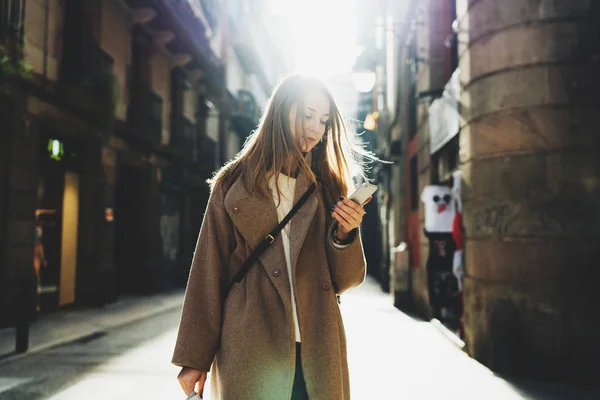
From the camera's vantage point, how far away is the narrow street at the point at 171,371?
5289mm

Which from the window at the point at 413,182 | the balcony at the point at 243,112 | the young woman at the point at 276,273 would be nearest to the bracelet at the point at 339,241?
the young woman at the point at 276,273

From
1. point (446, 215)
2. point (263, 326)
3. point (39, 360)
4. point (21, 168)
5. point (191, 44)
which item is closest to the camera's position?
point (263, 326)

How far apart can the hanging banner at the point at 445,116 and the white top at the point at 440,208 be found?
0.80 meters

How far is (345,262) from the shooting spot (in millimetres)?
1902

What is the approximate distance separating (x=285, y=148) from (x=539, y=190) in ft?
16.6

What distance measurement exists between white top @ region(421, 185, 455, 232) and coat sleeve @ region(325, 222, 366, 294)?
7.80m

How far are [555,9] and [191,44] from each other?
15.1 meters

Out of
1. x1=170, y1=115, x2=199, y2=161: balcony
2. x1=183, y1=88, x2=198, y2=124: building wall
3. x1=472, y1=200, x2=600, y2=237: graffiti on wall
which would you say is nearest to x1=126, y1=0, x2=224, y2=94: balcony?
x1=183, y1=88, x2=198, y2=124: building wall

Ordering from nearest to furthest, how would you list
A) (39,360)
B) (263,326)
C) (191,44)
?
(263,326)
(39,360)
(191,44)

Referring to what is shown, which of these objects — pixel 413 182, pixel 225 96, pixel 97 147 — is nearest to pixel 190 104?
pixel 225 96

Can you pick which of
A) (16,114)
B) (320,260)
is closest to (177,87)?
(16,114)

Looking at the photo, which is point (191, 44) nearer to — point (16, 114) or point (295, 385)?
point (16, 114)

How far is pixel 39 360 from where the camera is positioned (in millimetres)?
6793

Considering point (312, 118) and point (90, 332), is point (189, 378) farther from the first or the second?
point (90, 332)
